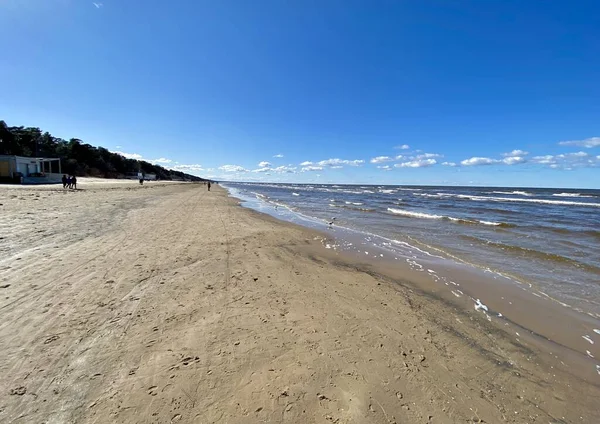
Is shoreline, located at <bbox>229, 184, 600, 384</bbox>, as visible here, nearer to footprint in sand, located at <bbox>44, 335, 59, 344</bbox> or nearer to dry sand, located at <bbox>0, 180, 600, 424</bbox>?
dry sand, located at <bbox>0, 180, 600, 424</bbox>

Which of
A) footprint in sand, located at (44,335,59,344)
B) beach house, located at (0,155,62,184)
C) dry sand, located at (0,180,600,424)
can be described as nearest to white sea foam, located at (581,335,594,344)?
dry sand, located at (0,180,600,424)

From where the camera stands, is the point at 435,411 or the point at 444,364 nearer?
the point at 435,411

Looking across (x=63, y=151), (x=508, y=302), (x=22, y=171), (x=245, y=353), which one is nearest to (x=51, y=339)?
(x=245, y=353)

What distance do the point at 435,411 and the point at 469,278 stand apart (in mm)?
5604

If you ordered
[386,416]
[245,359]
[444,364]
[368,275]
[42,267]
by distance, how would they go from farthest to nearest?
[368,275] < [42,267] < [444,364] < [245,359] < [386,416]

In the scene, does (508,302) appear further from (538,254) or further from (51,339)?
(51,339)

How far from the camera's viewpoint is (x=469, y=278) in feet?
24.3

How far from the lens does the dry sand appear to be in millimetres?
2637

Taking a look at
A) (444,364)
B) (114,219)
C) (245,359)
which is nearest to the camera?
(245,359)

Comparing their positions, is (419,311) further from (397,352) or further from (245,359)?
(245,359)

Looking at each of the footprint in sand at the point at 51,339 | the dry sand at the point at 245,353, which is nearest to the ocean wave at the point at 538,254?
the dry sand at the point at 245,353

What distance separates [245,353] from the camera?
3.39 meters

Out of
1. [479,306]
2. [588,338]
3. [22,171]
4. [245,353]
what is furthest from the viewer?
[22,171]

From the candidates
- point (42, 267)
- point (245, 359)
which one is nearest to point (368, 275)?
point (245, 359)
